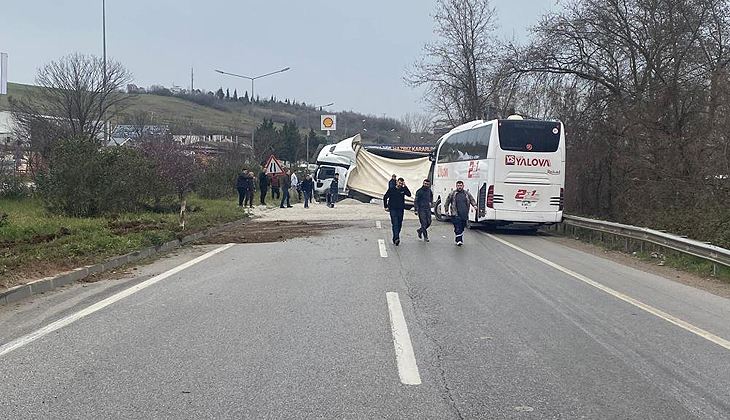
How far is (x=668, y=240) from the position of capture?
50.6ft

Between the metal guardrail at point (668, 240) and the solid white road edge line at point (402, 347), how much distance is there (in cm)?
704

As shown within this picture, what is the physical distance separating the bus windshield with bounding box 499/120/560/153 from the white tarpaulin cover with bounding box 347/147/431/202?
13.6 m

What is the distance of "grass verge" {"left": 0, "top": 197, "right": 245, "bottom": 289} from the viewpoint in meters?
11.6

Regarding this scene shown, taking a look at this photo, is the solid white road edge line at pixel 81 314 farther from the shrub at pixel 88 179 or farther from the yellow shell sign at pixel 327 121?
the yellow shell sign at pixel 327 121

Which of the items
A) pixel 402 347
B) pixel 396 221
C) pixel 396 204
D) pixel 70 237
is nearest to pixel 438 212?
pixel 396 204

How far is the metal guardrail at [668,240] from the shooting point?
13164mm

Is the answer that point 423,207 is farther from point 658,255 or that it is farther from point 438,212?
point 438,212

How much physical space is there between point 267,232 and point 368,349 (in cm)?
1493

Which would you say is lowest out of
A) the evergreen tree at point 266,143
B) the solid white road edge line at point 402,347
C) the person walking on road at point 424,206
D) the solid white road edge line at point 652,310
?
the solid white road edge line at point 402,347

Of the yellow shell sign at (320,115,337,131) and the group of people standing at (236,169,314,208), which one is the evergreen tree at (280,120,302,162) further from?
the group of people standing at (236,169,314,208)

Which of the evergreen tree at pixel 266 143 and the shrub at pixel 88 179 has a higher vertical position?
the evergreen tree at pixel 266 143

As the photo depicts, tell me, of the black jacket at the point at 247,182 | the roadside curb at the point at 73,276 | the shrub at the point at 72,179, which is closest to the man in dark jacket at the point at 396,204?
the roadside curb at the point at 73,276

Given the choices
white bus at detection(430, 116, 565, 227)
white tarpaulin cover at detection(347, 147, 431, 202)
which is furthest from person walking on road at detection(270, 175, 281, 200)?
white bus at detection(430, 116, 565, 227)

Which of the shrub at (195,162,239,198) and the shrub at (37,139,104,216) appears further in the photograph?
the shrub at (195,162,239,198)
